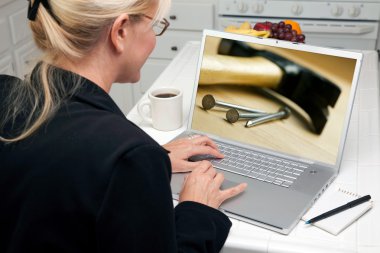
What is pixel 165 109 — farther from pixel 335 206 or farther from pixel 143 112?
pixel 335 206

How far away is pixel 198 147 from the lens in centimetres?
125

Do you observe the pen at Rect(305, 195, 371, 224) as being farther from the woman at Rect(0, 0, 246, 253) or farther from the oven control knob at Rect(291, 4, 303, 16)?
the oven control knob at Rect(291, 4, 303, 16)

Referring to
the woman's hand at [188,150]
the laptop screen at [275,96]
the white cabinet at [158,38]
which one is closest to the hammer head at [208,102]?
the laptop screen at [275,96]

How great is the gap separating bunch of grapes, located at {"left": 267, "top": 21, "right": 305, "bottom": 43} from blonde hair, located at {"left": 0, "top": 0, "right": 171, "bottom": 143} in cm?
72

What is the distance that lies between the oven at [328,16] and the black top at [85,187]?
1997 millimetres

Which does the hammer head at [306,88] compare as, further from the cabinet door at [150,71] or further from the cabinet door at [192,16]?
the cabinet door at [150,71]

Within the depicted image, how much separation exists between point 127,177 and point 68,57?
25 centimetres

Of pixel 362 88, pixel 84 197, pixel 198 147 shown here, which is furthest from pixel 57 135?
pixel 362 88

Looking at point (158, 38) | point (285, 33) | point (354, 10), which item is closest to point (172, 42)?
point (158, 38)

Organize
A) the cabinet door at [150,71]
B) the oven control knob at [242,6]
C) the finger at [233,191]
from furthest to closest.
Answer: the cabinet door at [150,71] < the oven control knob at [242,6] < the finger at [233,191]

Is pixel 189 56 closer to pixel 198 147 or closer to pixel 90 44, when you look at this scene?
pixel 198 147

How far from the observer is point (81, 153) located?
75 centimetres

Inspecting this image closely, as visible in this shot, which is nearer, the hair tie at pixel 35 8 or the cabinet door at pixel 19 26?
the hair tie at pixel 35 8

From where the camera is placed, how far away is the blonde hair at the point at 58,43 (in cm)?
82
